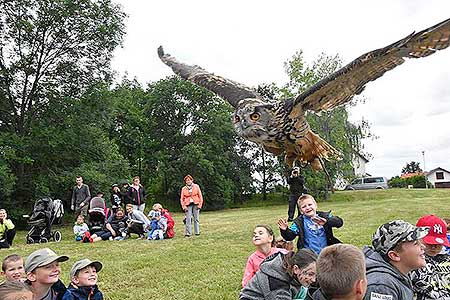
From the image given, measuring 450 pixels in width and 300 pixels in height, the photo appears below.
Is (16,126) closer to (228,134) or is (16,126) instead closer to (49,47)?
(49,47)

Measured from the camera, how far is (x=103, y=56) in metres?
20.2

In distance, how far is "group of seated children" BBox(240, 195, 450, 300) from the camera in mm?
2266

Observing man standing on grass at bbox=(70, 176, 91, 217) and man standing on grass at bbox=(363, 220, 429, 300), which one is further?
man standing on grass at bbox=(70, 176, 91, 217)

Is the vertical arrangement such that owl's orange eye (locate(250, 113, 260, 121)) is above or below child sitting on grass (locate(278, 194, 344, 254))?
above

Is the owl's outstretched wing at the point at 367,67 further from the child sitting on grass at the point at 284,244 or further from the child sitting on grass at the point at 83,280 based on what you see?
the child sitting on grass at the point at 83,280

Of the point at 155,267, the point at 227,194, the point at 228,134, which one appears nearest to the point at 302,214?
the point at 155,267

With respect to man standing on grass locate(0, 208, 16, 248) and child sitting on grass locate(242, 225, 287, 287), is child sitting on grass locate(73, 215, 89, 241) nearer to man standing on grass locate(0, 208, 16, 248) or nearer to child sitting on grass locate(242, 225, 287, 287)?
man standing on grass locate(0, 208, 16, 248)

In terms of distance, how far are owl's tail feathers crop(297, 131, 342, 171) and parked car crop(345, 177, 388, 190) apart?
106ft

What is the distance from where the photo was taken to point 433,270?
331 cm

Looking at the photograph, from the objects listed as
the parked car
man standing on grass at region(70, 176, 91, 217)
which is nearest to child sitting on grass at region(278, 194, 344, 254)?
man standing on grass at region(70, 176, 91, 217)

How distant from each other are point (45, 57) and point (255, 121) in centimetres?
1650

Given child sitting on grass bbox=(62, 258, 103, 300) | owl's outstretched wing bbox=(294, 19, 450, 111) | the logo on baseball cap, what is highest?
owl's outstretched wing bbox=(294, 19, 450, 111)

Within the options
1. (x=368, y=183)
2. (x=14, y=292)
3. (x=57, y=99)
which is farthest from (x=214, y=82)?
(x=368, y=183)

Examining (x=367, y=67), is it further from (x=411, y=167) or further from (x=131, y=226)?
(x=411, y=167)
